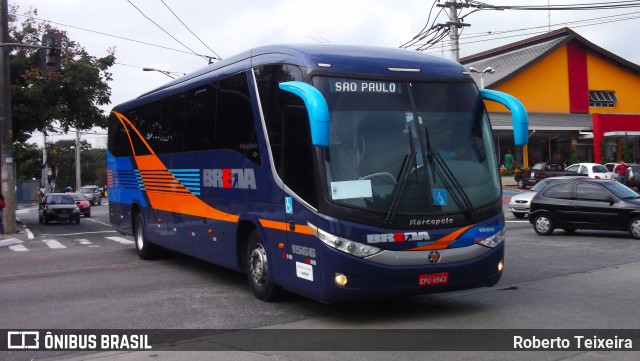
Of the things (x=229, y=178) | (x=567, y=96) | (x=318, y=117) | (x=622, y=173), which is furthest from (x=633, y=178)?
(x=318, y=117)

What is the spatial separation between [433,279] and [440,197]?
0.98 meters

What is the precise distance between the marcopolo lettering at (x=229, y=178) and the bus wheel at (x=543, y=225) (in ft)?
36.4

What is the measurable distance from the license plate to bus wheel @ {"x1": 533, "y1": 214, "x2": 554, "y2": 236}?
1162cm

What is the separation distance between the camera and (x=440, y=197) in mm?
7918

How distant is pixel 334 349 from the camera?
271 inches

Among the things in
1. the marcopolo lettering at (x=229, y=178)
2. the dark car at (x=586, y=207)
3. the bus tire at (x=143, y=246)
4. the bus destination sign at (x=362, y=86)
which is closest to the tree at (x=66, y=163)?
the bus tire at (x=143, y=246)

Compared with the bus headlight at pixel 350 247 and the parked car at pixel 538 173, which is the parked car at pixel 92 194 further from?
the bus headlight at pixel 350 247

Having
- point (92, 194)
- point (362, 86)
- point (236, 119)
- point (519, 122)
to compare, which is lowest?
point (92, 194)

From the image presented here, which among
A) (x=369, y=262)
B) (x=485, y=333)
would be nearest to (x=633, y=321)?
(x=485, y=333)

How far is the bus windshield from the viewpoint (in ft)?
25.2

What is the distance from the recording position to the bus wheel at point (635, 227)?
17.1 m

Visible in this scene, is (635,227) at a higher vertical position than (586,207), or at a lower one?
lower

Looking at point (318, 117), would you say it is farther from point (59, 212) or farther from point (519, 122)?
point (59, 212)

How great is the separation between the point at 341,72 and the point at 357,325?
310cm
